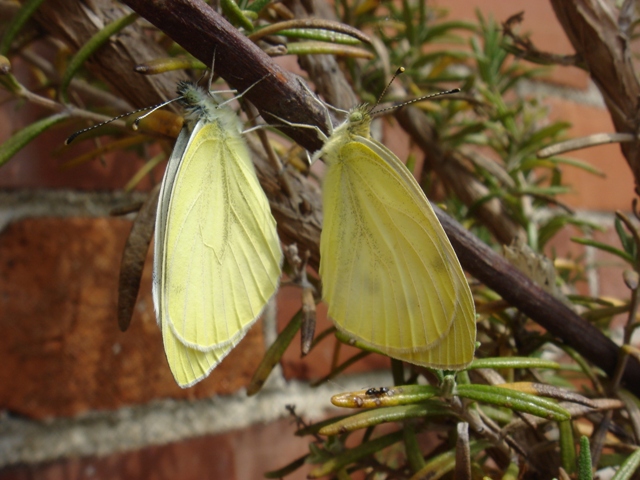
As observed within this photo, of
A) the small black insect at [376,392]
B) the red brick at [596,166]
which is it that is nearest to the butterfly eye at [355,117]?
the small black insect at [376,392]

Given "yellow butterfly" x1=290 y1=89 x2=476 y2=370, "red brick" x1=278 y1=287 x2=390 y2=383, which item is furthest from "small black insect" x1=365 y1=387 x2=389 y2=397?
"red brick" x1=278 y1=287 x2=390 y2=383

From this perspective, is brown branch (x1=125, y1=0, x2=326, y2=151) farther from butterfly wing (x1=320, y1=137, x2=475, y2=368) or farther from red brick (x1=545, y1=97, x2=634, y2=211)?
red brick (x1=545, y1=97, x2=634, y2=211)

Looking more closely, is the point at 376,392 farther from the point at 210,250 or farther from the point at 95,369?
the point at 95,369

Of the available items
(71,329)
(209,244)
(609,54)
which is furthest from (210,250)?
(609,54)

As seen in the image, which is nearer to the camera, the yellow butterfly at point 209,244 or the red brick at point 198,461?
the yellow butterfly at point 209,244

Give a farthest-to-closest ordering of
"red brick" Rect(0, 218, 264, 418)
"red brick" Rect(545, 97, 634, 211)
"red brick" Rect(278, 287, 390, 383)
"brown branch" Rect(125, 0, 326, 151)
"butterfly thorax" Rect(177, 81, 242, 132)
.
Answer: "red brick" Rect(545, 97, 634, 211), "red brick" Rect(278, 287, 390, 383), "red brick" Rect(0, 218, 264, 418), "butterfly thorax" Rect(177, 81, 242, 132), "brown branch" Rect(125, 0, 326, 151)

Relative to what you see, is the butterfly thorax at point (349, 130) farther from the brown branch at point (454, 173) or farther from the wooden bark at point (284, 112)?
the brown branch at point (454, 173)
